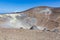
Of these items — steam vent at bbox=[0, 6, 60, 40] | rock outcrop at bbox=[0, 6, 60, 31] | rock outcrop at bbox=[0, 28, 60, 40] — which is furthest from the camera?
rock outcrop at bbox=[0, 6, 60, 31]

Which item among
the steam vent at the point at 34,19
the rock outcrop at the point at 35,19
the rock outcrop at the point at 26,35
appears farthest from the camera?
the rock outcrop at the point at 35,19

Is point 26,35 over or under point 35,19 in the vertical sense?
under

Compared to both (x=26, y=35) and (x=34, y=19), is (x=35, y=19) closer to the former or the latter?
(x=34, y=19)

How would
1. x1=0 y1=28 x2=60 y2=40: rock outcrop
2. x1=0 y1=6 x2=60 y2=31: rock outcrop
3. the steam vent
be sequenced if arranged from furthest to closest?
x1=0 y1=6 x2=60 y2=31: rock outcrop → the steam vent → x1=0 y1=28 x2=60 y2=40: rock outcrop

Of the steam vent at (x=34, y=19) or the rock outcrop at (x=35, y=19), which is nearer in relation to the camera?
the steam vent at (x=34, y=19)

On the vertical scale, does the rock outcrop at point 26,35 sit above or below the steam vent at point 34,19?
below

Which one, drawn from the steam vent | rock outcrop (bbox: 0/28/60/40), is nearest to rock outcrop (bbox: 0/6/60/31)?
the steam vent

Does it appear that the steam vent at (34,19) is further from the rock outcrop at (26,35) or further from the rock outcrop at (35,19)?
the rock outcrop at (26,35)

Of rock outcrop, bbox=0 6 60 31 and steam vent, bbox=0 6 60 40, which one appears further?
rock outcrop, bbox=0 6 60 31

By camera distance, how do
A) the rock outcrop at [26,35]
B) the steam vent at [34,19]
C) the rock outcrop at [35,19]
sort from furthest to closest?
1. the rock outcrop at [35,19]
2. the steam vent at [34,19]
3. the rock outcrop at [26,35]

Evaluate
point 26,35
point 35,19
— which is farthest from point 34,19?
point 26,35

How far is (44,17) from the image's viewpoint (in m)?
7.30

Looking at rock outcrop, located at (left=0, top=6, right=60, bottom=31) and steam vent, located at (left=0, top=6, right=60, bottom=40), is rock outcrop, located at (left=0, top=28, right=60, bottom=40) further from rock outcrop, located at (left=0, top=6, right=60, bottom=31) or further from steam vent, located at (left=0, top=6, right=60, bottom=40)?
rock outcrop, located at (left=0, top=6, right=60, bottom=31)

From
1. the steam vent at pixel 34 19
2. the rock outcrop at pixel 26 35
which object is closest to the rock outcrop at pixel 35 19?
the steam vent at pixel 34 19
